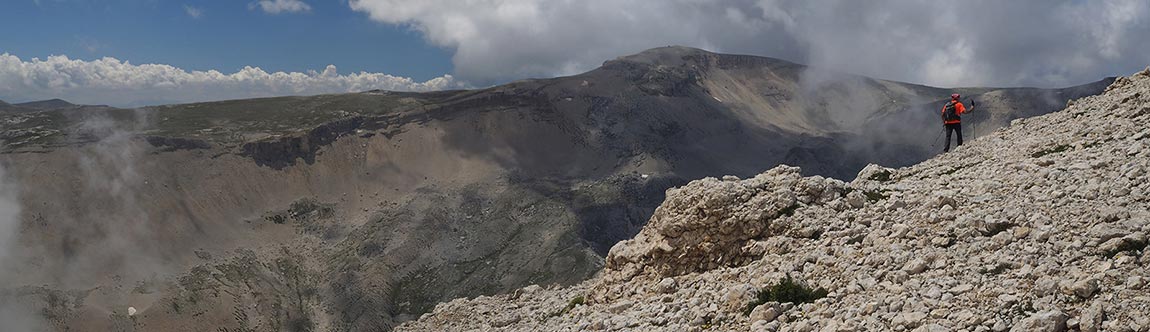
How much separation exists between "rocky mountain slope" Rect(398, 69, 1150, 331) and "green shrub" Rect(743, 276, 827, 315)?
5 cm

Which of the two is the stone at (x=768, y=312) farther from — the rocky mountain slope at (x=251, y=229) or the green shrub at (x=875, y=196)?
the rocky mountain slope at (x=251, y=229)

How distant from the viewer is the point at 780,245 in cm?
1911

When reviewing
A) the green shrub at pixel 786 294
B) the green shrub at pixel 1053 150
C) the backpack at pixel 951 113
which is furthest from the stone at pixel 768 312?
the backpack at pixel 951 113

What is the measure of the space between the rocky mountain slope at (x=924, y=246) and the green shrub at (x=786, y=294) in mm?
50

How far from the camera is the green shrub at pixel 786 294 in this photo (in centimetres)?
1545

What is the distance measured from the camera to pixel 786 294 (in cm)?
1580

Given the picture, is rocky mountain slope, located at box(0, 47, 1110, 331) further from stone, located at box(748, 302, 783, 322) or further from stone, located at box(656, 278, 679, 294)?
stone, located at box(748, 302, 783, 322)

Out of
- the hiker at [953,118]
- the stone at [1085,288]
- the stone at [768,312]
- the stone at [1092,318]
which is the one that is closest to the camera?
the stone at [1092,318]

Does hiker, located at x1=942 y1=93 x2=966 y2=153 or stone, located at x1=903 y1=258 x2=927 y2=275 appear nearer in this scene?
stone, located at x1=903 y1=258 x2=927 y2=275

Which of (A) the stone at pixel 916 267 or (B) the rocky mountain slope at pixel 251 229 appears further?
(B) the rocky mountain slope at pixel 251 229

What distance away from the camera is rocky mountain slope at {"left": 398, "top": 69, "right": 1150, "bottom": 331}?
1163 cm

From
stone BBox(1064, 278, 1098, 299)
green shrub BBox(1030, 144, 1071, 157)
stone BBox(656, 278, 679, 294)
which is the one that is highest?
green shrub BBox(1030, 144, 1071, 157)

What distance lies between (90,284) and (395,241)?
192 ft

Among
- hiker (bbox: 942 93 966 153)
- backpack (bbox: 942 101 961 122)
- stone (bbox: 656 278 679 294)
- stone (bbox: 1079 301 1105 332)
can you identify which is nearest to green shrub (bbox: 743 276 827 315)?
stone (bbox: 656 278 679 294)
